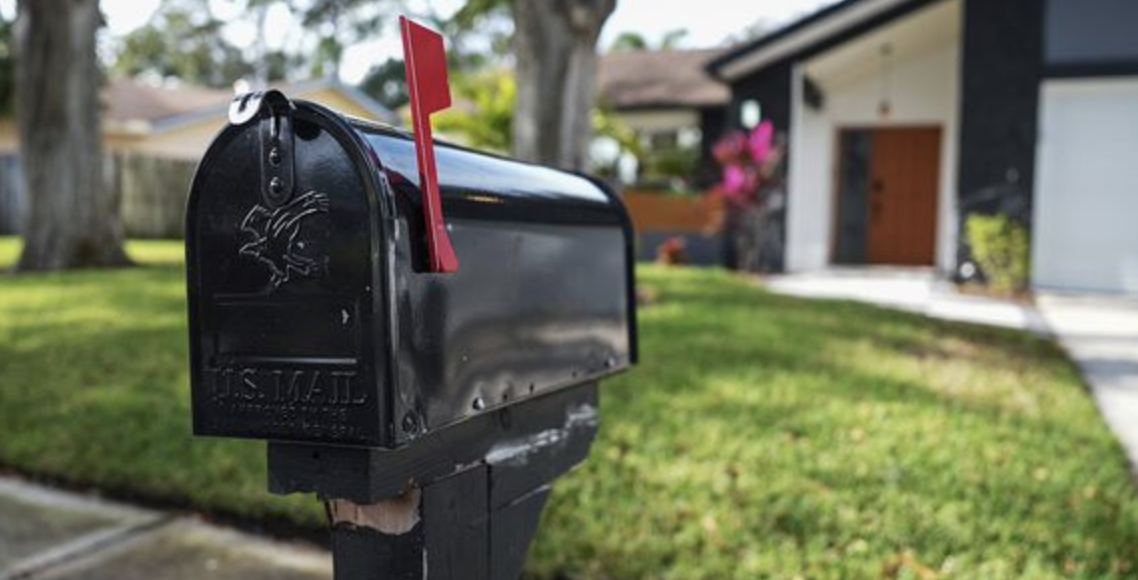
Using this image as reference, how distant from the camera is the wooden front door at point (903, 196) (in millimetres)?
15000

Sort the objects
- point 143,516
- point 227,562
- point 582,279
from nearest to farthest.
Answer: point 582,279, point 227,562, point 143,516

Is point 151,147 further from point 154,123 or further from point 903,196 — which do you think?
point 903,196

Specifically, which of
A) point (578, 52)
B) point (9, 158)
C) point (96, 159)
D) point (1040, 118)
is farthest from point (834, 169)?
point (9, 158)

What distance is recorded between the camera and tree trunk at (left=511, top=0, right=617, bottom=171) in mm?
7199

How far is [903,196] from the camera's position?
15.3 metres

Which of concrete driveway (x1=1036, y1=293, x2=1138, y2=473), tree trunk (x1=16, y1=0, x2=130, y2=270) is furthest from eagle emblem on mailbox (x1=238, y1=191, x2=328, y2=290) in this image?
tree trunk (x1=16, y1=0, x2=130, y2=270)

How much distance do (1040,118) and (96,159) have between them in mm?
10776

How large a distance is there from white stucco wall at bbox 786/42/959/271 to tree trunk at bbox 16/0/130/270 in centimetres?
847

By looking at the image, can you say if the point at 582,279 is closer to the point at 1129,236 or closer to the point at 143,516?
the point at 143,516

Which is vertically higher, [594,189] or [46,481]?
[594,189]

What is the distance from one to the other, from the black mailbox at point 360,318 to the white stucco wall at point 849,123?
1223cm

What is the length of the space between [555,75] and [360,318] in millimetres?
6164

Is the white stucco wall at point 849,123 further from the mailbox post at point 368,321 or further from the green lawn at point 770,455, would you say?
the mailbox post at point 368,321

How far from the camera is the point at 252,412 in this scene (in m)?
1.46
